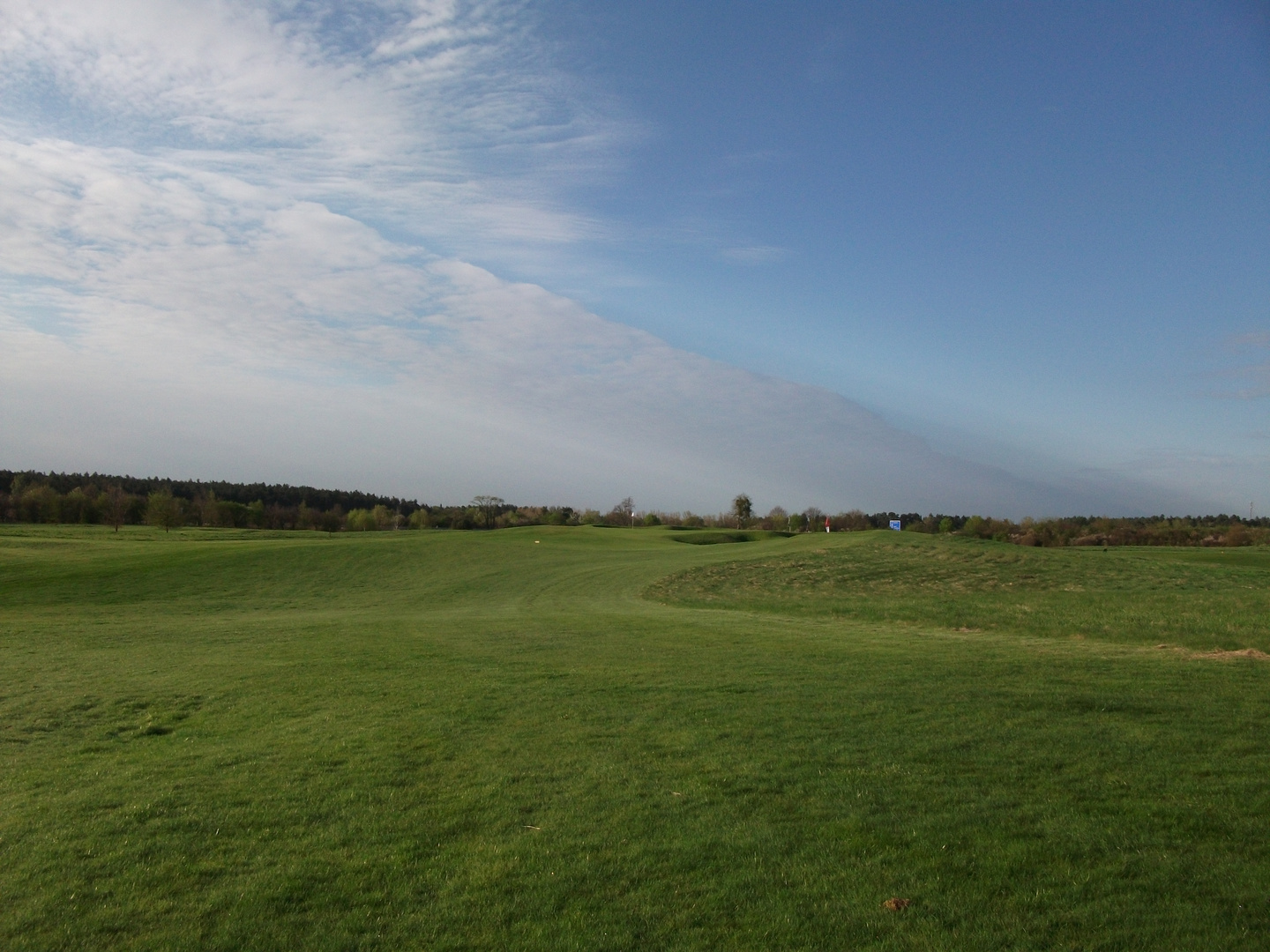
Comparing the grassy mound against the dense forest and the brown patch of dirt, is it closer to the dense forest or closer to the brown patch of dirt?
the brown patch of dirt

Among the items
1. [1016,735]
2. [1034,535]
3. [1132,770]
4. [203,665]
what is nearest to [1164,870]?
[1132,770]

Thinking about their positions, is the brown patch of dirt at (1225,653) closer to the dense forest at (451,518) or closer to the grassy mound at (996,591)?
the grassy mound at (996,591)

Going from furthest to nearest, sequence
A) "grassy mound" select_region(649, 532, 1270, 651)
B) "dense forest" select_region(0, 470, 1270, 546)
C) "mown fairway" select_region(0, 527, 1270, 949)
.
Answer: "dense forest" select_region(0, 470, 1270, 546) → "grassy mound" select_region(649, 532, 1270, 651) → "mown fairway" select_region(0, 527, 1270, 949)

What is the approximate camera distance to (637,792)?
7.69 m

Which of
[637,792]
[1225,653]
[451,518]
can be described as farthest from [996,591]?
[451,518]

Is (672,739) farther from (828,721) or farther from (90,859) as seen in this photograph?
(90,859)

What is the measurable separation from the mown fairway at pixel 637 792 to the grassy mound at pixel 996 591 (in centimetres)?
129

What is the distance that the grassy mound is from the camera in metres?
20.7

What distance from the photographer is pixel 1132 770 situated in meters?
8.09

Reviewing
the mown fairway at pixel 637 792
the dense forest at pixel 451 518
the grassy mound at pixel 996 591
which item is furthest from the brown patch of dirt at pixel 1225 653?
the dense forest at pixel 451 518

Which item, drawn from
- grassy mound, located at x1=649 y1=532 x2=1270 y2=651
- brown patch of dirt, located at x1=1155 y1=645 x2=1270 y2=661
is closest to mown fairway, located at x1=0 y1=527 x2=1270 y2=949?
brown patch of dirt, located at x1=1155 y1=645 x2=1270 y2=661

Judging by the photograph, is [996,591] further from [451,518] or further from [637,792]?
[451,518]

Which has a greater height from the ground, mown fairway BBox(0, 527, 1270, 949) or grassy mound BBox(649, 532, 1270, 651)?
grassy mound BBox(649, 532, 1270, 651)

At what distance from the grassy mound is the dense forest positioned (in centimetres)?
3777
